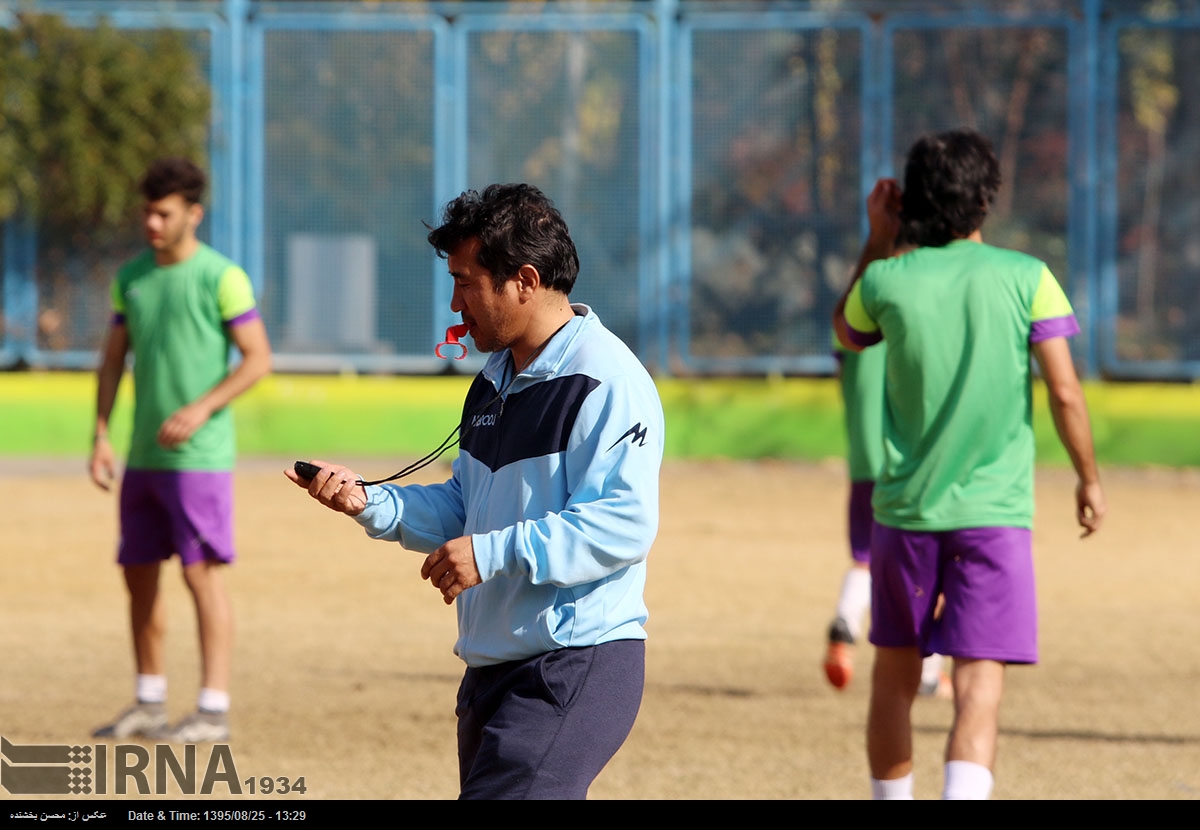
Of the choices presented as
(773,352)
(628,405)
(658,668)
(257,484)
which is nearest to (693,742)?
(658,668)

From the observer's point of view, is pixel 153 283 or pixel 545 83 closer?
pixel 153 283

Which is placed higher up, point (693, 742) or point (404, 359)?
point (404, 359)

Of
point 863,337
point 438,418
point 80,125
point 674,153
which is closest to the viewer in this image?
point 863,337

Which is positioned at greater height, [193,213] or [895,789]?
[193,213]

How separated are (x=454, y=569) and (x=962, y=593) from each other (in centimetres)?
187

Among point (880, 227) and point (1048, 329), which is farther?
point (880, 227)

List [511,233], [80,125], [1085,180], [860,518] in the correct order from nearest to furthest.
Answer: [511,233], [860,518], [1085,180], [80,125]

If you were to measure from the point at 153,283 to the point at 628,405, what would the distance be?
12.1 feet

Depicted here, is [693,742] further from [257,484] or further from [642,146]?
[642,146]

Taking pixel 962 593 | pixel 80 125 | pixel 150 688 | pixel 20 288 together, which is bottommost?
pixel 150 688

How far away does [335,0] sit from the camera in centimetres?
1781

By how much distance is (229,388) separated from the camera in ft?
20.4

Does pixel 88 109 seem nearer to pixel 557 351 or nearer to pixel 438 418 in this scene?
pixel 438 418

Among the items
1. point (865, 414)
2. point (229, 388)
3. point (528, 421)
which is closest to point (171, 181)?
point (229, 388)
